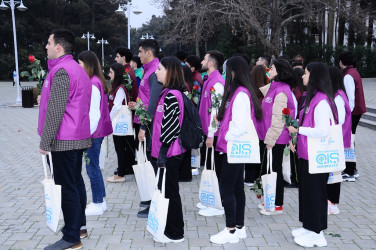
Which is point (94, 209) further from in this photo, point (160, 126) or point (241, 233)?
point (241, 233)

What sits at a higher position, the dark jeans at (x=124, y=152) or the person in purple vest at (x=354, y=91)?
the person in purple vest at (x=354, y=91)

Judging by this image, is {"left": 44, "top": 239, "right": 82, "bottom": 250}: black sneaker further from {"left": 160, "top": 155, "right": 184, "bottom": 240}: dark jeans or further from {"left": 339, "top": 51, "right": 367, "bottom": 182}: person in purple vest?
{"left": 339, "top": 51, "right": 367, "bottom": 182}: person in purple vest

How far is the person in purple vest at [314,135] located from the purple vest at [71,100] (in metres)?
2.08

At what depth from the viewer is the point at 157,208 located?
3756 millimetres

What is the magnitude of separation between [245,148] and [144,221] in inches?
67.2

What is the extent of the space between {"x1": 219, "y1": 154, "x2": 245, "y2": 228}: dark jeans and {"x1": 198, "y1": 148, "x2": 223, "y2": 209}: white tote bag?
0.59 m

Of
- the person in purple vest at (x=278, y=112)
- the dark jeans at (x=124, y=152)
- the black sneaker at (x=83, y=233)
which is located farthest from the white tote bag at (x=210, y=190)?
the dark jeans at (x=124, y=152)

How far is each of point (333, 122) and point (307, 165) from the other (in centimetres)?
50

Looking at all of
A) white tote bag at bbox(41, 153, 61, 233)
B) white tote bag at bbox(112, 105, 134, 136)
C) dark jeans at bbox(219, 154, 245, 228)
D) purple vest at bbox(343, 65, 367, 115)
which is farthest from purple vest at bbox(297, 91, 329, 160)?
purple vest at bbox(343, 65, 367, 115)

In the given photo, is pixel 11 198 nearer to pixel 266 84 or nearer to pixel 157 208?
pixel 157 208

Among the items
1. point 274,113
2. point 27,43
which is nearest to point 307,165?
point 274,113

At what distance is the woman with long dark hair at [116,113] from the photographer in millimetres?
5922

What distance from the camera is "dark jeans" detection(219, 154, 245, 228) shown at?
3.81 meters

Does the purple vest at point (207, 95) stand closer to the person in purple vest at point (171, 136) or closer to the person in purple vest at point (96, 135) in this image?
the person in purple vest at point (171, 136)
